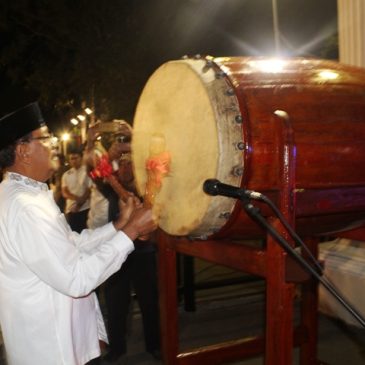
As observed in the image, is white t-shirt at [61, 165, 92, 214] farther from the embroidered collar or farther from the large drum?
the large drum

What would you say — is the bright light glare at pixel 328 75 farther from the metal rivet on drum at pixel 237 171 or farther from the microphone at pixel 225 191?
the microphone at pixel 225 191

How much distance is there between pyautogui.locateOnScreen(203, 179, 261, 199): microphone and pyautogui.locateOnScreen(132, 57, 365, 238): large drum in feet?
0.38

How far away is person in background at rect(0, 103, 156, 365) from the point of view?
6.37 feet

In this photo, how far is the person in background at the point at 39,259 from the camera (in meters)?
1.94

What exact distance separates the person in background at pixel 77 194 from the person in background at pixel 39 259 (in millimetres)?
3222

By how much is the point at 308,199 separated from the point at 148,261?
231 centimetres

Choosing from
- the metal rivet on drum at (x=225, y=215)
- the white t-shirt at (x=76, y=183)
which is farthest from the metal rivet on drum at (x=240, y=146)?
the white t-shirt at (x=76, y=183)

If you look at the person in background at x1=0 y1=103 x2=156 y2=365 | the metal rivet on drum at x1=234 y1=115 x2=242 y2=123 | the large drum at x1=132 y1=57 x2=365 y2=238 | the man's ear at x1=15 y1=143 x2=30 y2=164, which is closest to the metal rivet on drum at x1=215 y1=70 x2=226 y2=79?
the large drum at x1=132 y1=57 x2=365 y2=238

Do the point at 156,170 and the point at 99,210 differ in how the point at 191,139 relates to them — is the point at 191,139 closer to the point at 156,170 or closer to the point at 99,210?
the point at 156,170

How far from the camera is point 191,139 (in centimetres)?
203

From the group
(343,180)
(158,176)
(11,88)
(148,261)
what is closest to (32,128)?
(11,88)

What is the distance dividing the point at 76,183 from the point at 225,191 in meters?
4.14

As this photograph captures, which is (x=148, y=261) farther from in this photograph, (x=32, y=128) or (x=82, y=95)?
(x=82, y=95)

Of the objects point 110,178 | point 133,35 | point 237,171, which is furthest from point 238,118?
point 133,35
